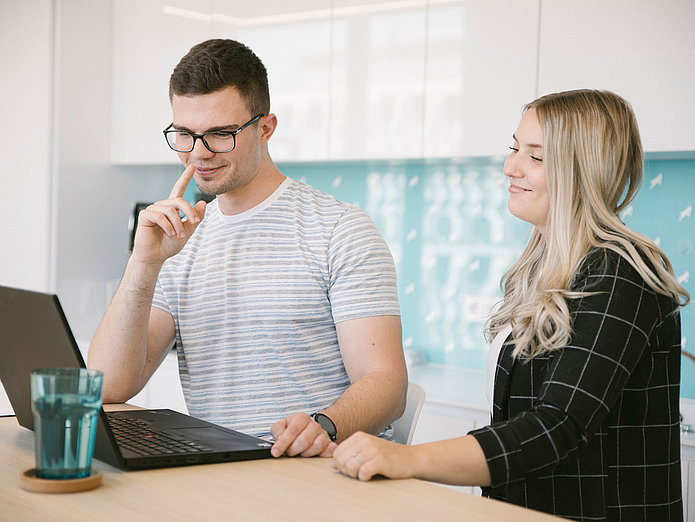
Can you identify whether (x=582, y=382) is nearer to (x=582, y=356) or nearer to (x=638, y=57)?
(x=582, y=356)

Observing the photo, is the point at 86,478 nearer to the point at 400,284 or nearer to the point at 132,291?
the point at 132,291

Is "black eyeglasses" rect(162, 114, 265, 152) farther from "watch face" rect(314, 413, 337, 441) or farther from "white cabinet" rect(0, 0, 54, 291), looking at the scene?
"white cabinet" rect(0, 0, 54, 291)

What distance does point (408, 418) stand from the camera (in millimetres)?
1551

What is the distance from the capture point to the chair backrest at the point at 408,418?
5.03ft

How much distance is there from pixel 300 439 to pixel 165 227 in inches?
18.4

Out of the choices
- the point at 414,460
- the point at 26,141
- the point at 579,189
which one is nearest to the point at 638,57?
the point at 579,189

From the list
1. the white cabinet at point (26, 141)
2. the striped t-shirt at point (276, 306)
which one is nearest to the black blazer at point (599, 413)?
the striped t-shirt at point (276, 306)

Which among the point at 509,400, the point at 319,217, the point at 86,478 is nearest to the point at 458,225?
the point at 319,217

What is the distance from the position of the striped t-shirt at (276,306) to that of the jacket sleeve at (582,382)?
46 centimetres

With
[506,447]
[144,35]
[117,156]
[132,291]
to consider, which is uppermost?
[144,35]

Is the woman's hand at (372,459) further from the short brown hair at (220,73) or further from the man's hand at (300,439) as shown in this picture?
the short brown hair at (220,73)

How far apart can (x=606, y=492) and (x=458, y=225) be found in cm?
190

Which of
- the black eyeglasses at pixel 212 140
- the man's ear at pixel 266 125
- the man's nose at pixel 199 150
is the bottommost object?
the man's nose at pixel 199 150

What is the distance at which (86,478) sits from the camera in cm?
89
